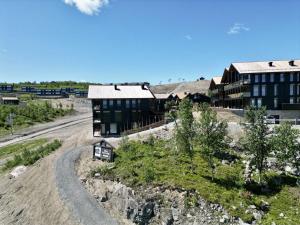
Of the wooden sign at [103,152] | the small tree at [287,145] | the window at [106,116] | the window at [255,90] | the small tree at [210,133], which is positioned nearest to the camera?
the small tree at [287,145]

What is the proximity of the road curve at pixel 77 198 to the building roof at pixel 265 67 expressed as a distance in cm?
4745

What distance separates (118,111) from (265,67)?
116 feet

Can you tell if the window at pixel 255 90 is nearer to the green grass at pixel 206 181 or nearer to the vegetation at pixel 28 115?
the green grass at pixel 206 181

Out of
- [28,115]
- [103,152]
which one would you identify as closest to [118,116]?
[103,152]

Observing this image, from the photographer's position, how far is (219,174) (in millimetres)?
46562

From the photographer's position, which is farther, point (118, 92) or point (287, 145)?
point (118, 92)

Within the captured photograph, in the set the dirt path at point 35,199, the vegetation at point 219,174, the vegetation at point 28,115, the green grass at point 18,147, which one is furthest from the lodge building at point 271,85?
the vegetation at point 28,115

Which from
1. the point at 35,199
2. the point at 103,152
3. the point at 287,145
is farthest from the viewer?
the point at 103,152

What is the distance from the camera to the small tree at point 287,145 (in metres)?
43.8

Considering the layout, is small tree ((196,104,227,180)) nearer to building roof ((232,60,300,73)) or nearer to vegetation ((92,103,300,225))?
vegetation ((92,103,300,225))

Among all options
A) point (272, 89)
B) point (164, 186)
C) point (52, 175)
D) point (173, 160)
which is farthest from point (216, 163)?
point (272, 89)

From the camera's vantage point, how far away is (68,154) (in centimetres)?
5891

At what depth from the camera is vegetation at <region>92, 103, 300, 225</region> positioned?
38.0 meters

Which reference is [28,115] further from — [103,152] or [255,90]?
[255,90]
